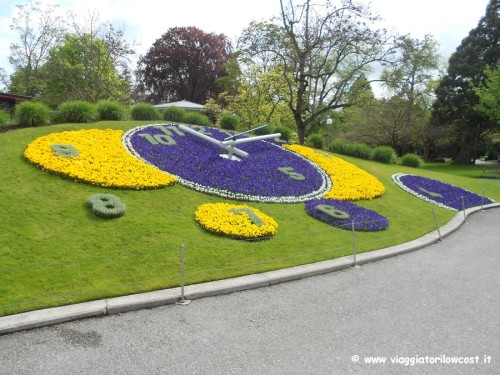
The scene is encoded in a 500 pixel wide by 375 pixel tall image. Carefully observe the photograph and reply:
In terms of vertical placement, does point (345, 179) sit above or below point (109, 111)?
below

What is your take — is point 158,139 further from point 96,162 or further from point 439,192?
point 439,192

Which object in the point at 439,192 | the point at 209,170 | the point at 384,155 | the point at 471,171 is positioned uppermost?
the point at 209,170

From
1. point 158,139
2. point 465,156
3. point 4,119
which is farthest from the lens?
point 465,156

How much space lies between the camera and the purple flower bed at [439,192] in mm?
15992

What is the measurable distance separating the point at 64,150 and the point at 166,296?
7178 mm

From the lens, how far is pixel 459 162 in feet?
152

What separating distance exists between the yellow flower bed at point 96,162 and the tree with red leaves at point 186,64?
4001 centimetres

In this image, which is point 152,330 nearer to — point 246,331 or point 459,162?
point 246,331

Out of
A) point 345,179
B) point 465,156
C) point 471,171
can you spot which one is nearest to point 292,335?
point 345,179

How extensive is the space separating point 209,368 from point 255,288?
2545 mm

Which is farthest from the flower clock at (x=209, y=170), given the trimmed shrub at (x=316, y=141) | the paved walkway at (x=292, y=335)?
the trimmed shrub at (x=316, y=141)

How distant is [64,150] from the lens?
434 inches

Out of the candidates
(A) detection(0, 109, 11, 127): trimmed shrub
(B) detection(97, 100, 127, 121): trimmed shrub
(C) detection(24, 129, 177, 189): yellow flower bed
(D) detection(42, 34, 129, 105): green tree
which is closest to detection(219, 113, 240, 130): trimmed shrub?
(B) detection(97, 100, 127, 121): trimmed shrub

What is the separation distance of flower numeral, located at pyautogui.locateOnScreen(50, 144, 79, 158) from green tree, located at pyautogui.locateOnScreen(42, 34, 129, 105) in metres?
20.5
